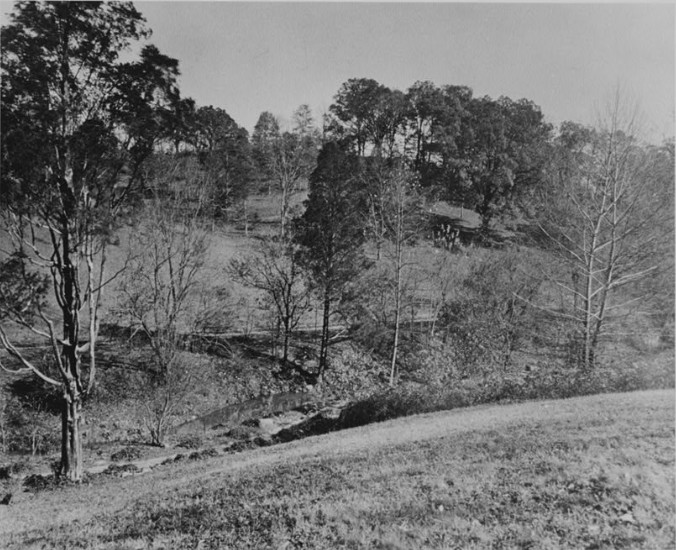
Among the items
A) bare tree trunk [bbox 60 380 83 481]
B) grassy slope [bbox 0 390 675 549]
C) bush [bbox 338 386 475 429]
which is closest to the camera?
grassy slope [bbox 0 390 675 549]

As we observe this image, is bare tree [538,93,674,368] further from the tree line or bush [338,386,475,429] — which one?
bush [338,386,475,429]

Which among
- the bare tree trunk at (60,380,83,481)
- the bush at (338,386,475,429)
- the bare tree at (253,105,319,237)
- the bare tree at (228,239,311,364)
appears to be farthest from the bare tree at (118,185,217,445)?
the bare tree at (253,105,319,237)

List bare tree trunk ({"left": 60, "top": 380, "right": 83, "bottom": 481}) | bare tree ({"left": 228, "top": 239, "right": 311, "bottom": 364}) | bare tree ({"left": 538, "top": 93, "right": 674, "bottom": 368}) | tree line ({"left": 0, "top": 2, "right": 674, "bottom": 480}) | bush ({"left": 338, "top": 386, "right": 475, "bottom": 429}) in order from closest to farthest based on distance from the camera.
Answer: tree line ({"left": 0, "top": 2, "right": 674, "bottom": 480}) < bare tree trunk ({"left": 60, "top": 380, "right": 83, "bottom": 481}) < bare tree ({"left": 538, "top": 93, "right": 674, "bottom": 368}) < bush ({"left": 338, "top": 386, "right": 475, "bottom": 429}) < bare tree ({"left": 228, "top": 239, "right": 311, "bottom": 364})

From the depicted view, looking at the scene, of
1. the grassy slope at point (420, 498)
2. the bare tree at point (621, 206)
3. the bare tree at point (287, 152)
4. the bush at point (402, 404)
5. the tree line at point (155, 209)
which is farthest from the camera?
the bare tree at point (287, 152)

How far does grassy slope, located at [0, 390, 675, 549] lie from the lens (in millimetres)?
5543

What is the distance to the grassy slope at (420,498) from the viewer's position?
218 inches

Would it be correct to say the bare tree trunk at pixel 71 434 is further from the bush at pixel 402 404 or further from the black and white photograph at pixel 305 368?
the bush at pixel 402 404

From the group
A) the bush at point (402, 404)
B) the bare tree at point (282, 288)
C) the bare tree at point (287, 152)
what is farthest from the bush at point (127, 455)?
the bare tree at point (287, 152)

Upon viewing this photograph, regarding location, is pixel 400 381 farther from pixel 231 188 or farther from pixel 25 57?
pixel 231 188

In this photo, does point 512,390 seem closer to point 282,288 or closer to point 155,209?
point 282,288

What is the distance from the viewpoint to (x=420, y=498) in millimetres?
6645

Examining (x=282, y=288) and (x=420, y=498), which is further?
(x=282, y=288)

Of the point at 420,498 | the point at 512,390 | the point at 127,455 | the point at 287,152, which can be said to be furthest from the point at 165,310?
the point at 287,152

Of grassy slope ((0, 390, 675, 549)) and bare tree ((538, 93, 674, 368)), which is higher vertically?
bare tree ((538, 93, 674, 368))
